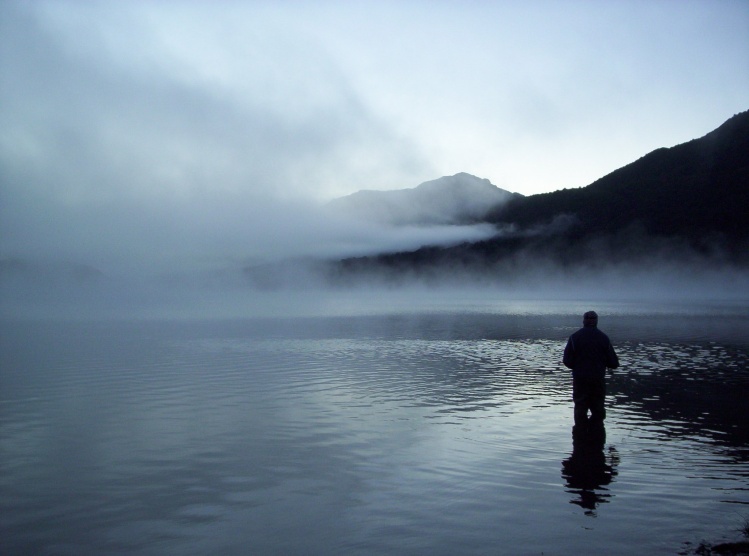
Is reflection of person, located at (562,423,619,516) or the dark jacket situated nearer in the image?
reflection of person, located at (562,423,619,516)

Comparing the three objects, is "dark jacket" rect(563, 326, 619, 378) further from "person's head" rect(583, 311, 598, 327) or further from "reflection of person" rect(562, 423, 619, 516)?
"reflection of person" rect(562, 423, 619, 516)

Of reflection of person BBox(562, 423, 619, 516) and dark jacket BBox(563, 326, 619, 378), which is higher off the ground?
dark jacket BBox(563, 326, 619, 378)

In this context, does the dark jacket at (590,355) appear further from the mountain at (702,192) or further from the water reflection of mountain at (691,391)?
the mountain at (702,192)

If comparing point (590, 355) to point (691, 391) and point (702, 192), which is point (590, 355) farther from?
point (702, 192)

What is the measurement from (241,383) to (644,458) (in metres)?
13.9

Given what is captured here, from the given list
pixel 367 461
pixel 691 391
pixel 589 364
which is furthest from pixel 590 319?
pixel 691 391

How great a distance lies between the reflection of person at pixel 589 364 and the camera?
498 inches

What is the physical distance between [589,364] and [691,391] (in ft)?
24.2

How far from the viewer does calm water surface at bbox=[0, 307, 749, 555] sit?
7.66 m

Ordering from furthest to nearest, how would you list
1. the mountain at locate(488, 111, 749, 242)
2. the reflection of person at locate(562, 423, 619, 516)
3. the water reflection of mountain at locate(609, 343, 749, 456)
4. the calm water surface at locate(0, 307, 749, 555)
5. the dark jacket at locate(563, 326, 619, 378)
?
1. the mountain at locate(488, 111, 749, 242)
2. the water reflection of mountain at locate(609, 343, 749, 456)
3. the dark jacket at locate(563, 326, 619, 378)
4. the reflection of person at locate(562, 423, 619, 516)
5. the calm water surface at locate(0, 307, 749, 555)

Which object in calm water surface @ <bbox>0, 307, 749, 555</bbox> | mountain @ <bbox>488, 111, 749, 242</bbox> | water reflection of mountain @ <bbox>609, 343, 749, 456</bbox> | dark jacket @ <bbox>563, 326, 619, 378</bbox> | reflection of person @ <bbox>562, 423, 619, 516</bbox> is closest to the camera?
calm water surface @ <bbox>0, 307, 749, 555</bbox>

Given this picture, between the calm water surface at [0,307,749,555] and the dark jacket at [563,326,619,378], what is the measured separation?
4.44ft

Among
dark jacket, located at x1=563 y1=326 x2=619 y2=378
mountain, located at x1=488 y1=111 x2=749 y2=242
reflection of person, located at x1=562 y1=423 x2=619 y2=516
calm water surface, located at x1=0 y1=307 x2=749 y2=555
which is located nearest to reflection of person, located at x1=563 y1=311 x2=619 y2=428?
dark jacket, located at x1=563 y1=326 x2=619 y2=378

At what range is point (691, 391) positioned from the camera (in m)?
18.0
